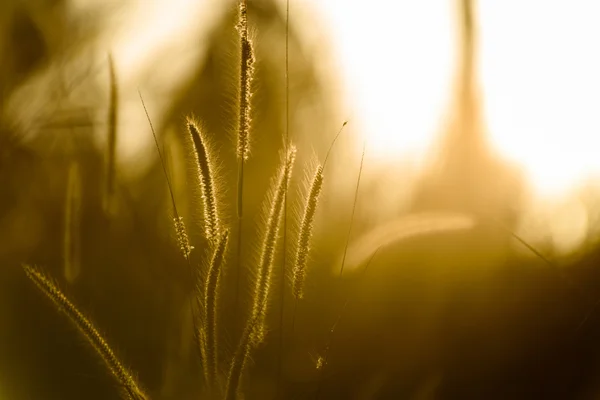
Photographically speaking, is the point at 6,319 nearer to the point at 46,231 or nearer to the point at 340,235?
the point at 46,231

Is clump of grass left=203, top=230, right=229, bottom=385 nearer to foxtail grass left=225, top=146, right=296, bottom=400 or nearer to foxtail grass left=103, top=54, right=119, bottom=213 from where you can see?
foxtail grass left=225, top=146, right=296, bottom=400

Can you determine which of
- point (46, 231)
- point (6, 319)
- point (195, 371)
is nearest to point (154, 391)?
point (195, 371)

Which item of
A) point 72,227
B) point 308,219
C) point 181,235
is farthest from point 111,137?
point 308,219

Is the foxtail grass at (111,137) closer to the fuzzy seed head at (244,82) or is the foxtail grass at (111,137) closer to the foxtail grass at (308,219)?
the fuzzy seed head at (244,82)

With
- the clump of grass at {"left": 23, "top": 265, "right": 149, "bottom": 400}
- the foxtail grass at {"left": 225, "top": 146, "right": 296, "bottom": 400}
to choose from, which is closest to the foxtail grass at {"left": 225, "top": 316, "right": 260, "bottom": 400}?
the foxtail grass at {"left": 225, "top": 146, "right": 296, "bottom": 400}

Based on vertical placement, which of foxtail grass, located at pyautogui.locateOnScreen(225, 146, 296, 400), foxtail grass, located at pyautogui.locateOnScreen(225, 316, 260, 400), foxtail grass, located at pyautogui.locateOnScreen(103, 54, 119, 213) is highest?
foxtail grass, located at pyautogui.locateOnScreen(103, 54, 119, 213)

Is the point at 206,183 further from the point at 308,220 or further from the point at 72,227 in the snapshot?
the point at 72,227
